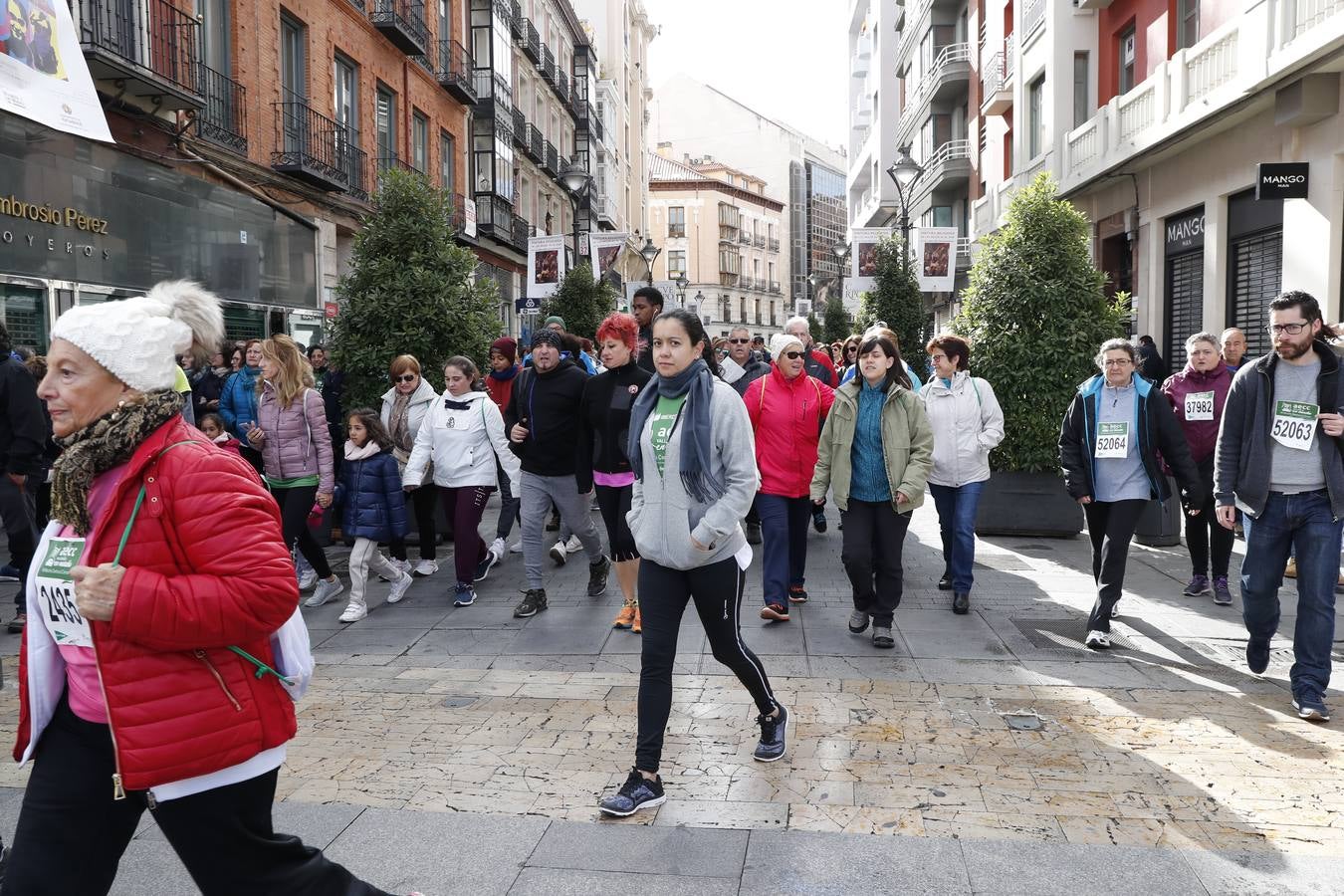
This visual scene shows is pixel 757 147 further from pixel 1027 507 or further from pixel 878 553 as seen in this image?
pixel 878 553

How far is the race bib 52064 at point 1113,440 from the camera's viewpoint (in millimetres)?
6262

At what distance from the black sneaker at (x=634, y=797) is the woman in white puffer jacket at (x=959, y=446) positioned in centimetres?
364

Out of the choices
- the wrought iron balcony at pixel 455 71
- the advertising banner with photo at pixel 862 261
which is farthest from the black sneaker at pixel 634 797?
the wrought iron balcony at pixel 455 71

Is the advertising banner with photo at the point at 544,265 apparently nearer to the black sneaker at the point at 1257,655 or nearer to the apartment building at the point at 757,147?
A: the black sneaker at the point at 1257,655

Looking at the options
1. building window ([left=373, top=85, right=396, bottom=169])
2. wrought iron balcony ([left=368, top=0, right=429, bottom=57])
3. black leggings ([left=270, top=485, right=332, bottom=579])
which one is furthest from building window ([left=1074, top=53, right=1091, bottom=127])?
black leggings ([left=270, top=485, right=332, bottom=579])

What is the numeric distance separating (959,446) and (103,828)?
5993 millimetres

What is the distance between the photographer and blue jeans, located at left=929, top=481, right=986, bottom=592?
23.3 feet

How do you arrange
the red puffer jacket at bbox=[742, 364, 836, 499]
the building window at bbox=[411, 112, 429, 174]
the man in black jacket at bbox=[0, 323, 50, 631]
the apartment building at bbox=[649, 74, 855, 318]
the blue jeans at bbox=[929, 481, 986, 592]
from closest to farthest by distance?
the man in black jacket at bbox=[0, 323, 50, 631], the red puffer jacket at bbox=[742, 364, 836, 499], the blue jeans at bbox=[929, 481, 986, 592], the building window at bbox=[411, 112, 429, 174], the apartment building at bbox=[649, 74, 855, 318]

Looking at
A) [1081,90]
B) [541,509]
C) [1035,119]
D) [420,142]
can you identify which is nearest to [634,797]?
[541,509]

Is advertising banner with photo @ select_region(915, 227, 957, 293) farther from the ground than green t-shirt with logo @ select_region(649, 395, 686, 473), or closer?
farther from the ground

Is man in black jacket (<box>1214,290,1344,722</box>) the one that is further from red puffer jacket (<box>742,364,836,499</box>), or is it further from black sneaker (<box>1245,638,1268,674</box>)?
red puffer jacket (<box>742,364,836,499</box>)

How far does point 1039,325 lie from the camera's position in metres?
10.2

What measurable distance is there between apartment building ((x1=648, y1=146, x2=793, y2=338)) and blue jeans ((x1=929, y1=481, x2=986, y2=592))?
75.4 meters

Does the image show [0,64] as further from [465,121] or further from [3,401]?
[465,121]
